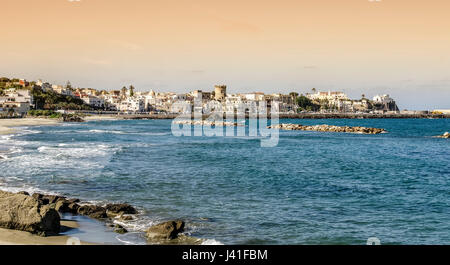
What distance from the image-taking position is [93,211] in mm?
13531

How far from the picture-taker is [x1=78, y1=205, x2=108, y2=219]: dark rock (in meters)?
13.2

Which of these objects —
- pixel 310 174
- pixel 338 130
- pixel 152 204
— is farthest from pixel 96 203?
pixel 338 130

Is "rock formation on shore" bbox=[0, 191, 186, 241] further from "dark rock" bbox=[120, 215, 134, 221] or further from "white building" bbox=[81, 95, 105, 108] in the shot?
"white building" bbox=[81, 95, 105, 108]

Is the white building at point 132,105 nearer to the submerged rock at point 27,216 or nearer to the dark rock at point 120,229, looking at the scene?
the dark rock at point 120,229

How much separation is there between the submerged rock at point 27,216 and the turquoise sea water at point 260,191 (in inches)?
54.0

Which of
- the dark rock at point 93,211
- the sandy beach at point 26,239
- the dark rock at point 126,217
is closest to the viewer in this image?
the sandy beach at point 26,239

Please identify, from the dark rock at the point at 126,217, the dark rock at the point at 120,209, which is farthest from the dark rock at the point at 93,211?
the dark rock at the point at 126,217

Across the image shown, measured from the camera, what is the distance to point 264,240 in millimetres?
11422

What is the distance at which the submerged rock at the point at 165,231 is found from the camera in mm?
11203

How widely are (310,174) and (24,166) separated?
1561 cm

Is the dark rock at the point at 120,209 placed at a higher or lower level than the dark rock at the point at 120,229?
higher

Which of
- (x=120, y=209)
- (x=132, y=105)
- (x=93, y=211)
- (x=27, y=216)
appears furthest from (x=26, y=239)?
(x=132, y=105)

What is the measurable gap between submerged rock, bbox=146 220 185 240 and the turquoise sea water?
0.97 ft
